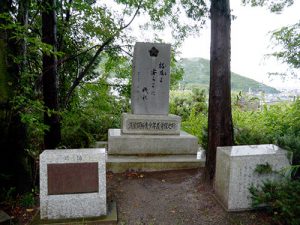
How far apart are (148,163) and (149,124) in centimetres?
106

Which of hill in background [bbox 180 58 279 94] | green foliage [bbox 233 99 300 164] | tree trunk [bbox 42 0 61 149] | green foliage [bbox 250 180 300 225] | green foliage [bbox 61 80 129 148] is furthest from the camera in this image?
hill in background [bbox 180 58 279 94]

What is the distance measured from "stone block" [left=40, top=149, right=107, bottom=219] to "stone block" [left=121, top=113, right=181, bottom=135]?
247 cm

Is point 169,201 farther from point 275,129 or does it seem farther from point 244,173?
point 275,129

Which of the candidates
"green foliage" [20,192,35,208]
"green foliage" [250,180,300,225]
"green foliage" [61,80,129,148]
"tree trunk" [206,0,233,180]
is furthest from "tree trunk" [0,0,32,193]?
"green foliage" [250,180,300,225]

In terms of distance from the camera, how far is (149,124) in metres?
5.84

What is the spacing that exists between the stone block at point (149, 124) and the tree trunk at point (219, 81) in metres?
1.59

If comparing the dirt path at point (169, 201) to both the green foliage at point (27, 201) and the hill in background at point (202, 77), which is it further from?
the hill in background at point (202, 77)

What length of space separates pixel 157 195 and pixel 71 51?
5497mm

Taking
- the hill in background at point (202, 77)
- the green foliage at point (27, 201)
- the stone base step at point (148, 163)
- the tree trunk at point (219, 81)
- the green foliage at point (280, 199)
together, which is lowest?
the green foliage at point (27, 201)

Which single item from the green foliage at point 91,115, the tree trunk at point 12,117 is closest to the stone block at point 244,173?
the tree trunk at point 12,117

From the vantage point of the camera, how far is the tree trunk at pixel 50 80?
5621mm

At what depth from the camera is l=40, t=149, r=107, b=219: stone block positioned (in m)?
3.17

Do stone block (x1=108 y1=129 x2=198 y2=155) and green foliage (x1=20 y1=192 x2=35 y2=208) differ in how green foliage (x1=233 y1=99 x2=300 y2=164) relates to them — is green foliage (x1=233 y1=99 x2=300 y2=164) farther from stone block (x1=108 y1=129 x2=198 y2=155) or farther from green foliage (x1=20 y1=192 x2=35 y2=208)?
green foliage (x1=20 y1=192 x2=35 y2=208)

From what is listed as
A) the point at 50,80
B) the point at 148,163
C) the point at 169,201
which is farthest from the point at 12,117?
the point at 169,201
